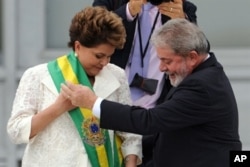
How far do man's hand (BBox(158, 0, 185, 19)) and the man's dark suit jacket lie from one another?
0.70 m

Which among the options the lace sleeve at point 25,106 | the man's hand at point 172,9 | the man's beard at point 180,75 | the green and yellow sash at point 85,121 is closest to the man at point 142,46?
the man's hand at point 172,9

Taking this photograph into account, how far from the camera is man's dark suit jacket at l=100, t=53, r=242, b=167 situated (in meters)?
3.37

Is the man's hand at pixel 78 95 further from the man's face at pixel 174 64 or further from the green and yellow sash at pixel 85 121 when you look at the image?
the man's face at pixel 174 64

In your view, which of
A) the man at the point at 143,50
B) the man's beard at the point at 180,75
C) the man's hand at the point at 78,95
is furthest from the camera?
the man at the point at 143,50

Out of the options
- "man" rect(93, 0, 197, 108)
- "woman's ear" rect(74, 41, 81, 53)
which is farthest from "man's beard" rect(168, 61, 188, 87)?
"man" rect(93, 0, 197, 108)

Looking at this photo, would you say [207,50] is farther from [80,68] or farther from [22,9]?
[22,9]

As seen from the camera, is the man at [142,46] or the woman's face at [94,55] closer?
the woman's face at [94,55]

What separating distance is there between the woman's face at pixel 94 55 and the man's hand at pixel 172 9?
2.53 ft

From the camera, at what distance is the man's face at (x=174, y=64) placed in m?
3.43

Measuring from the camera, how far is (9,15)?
19.9ft

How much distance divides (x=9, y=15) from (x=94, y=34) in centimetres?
282

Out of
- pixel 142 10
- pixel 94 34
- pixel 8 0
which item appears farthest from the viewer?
pixel 8 0

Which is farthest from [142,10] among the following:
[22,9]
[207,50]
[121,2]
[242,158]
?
[22,9]

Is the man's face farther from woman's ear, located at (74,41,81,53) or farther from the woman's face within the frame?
woman's ear, located at (74,41,81,53)
